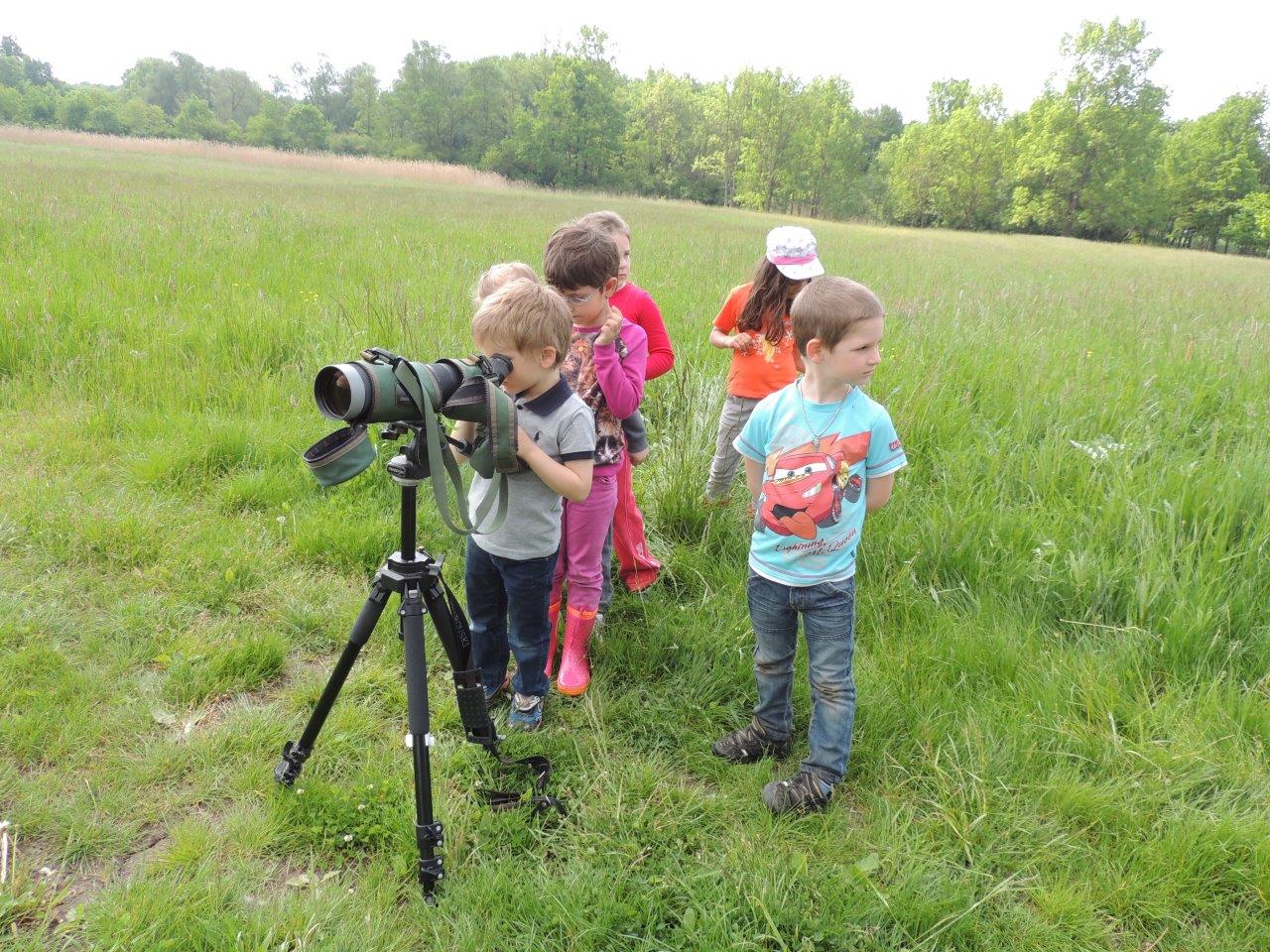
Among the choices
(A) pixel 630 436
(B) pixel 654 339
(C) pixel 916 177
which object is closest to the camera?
(A) pixel 630 436

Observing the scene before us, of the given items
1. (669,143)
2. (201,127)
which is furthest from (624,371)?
(201,127)

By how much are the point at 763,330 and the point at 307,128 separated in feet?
268

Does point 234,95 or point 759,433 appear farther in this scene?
point 234,95

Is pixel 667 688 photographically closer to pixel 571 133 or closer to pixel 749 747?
pixel 749 747

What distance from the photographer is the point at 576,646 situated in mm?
2973

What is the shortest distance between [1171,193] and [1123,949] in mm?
64893

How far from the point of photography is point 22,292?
5934 mm

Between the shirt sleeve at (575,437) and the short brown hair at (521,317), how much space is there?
0.83ft

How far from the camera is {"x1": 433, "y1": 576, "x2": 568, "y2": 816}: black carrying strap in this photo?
2.12 metres

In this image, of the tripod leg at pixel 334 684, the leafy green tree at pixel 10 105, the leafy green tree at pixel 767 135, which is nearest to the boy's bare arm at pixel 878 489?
the tripod leg at pixel 334 684

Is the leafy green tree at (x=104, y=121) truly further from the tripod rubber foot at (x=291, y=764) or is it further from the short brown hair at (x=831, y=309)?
the short brown hair at (x=831, y=309)

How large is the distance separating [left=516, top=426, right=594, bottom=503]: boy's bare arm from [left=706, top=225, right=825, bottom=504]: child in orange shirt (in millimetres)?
1514

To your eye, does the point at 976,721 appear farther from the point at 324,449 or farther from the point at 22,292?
the point at 22,292

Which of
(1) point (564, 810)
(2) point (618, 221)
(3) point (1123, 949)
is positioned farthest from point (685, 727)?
(2) point (618, 221)
